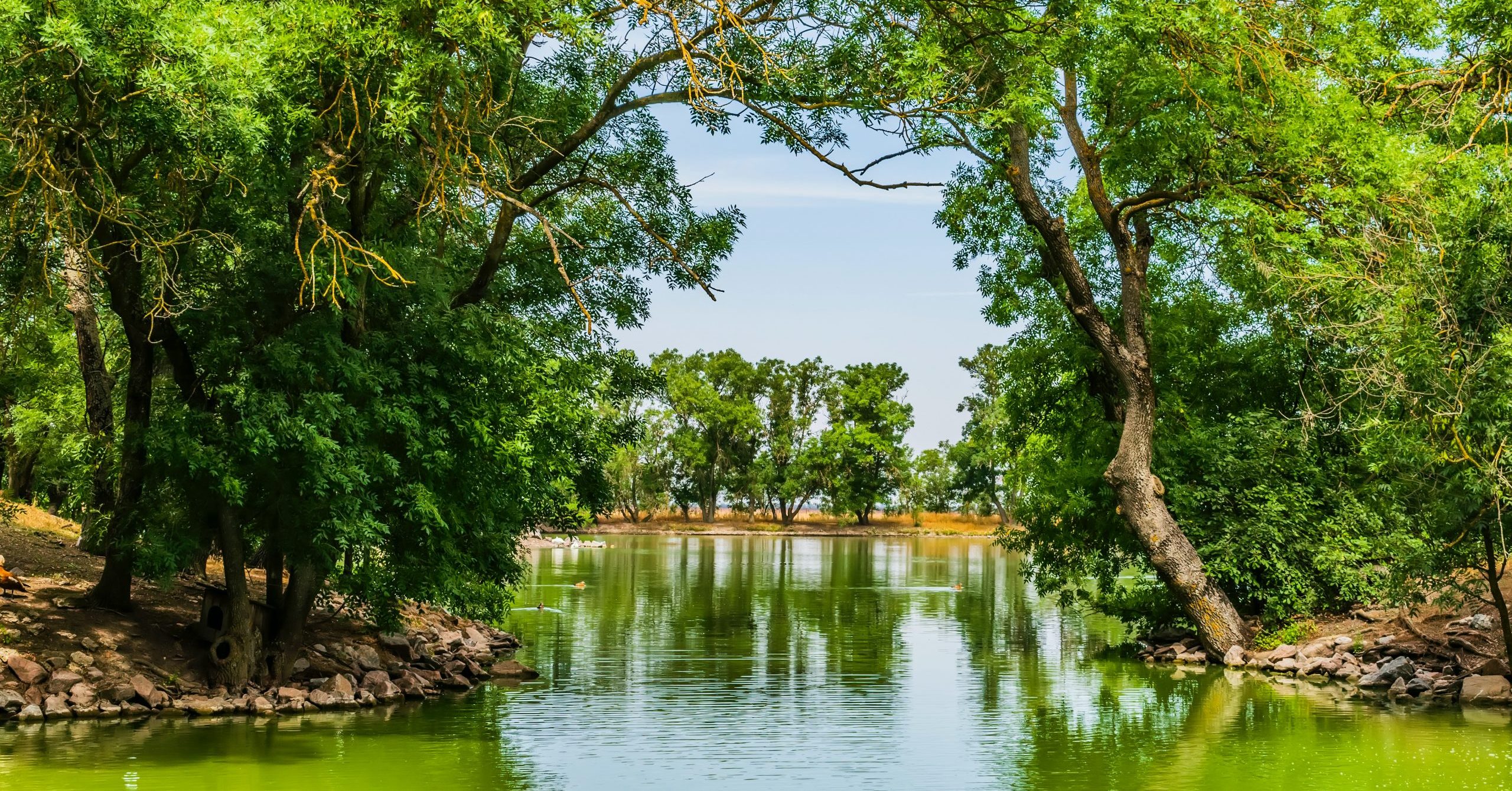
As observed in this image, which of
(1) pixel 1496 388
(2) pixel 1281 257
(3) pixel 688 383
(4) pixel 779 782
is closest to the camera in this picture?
(4) pixel 779 782

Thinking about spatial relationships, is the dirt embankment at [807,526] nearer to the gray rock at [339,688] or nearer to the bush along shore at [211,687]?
the bush along shore at [211,687]

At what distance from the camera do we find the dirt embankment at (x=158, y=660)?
45.6 feet

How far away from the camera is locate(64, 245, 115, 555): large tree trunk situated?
14961mm

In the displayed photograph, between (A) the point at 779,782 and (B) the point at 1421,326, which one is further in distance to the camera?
(B) the point at 1421,326

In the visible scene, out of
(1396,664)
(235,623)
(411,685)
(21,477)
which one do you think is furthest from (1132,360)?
(21,477)

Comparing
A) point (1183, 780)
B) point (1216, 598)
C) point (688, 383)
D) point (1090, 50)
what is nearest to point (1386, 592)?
point (1216, 598)

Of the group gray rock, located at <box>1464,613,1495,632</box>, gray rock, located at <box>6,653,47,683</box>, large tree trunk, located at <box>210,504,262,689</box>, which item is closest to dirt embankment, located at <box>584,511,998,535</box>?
gray rock, located at <box>1464,613,1495,632</box>

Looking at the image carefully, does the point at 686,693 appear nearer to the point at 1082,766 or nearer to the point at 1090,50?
the point at 1082,766

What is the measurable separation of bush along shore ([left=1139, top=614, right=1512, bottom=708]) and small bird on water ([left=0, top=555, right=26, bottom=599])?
56.0 feet

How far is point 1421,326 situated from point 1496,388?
931 mm

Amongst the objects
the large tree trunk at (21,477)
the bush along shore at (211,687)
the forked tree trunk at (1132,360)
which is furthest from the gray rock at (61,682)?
the large tree trunk at (21,477)

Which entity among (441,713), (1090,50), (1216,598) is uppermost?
(1090,50)

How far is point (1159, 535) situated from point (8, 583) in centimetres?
1673

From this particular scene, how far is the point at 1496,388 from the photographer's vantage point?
1236 cm
